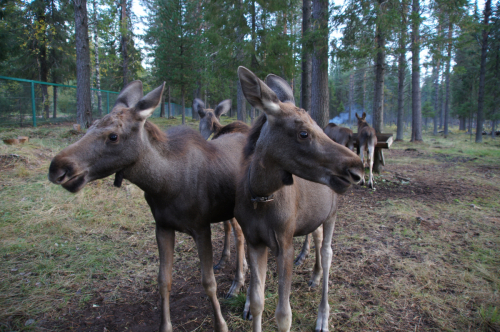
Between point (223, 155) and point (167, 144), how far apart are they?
0.76 meters

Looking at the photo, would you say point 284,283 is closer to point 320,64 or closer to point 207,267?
point 207,267

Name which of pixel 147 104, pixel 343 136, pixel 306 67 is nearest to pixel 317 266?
pixel 147 104

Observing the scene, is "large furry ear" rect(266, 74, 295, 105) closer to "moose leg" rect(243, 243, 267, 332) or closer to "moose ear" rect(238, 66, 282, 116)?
"moose ear" rect(238, 66, 282, 116)

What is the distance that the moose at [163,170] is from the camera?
2.24m

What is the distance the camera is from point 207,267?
2912 mm

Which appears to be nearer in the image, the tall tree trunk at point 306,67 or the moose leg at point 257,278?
the moose leg at point 257,278

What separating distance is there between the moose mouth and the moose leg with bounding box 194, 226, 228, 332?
3.92 feet

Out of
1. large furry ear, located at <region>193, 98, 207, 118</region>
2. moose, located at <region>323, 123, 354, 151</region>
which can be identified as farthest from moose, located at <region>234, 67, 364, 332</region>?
moose, located at <region>323, 123, 354, 151</region>

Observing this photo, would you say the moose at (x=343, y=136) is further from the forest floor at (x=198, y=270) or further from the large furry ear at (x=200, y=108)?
the large furry ear at (x=200, y=108)

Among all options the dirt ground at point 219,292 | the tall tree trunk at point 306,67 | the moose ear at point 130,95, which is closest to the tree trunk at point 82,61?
the dirt ground at point 219,292

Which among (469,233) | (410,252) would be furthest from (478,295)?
(469,233)

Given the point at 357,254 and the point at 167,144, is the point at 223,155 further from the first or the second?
the point at 357,254

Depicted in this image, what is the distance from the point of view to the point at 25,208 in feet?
18.3

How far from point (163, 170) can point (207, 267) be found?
1.15 metres
